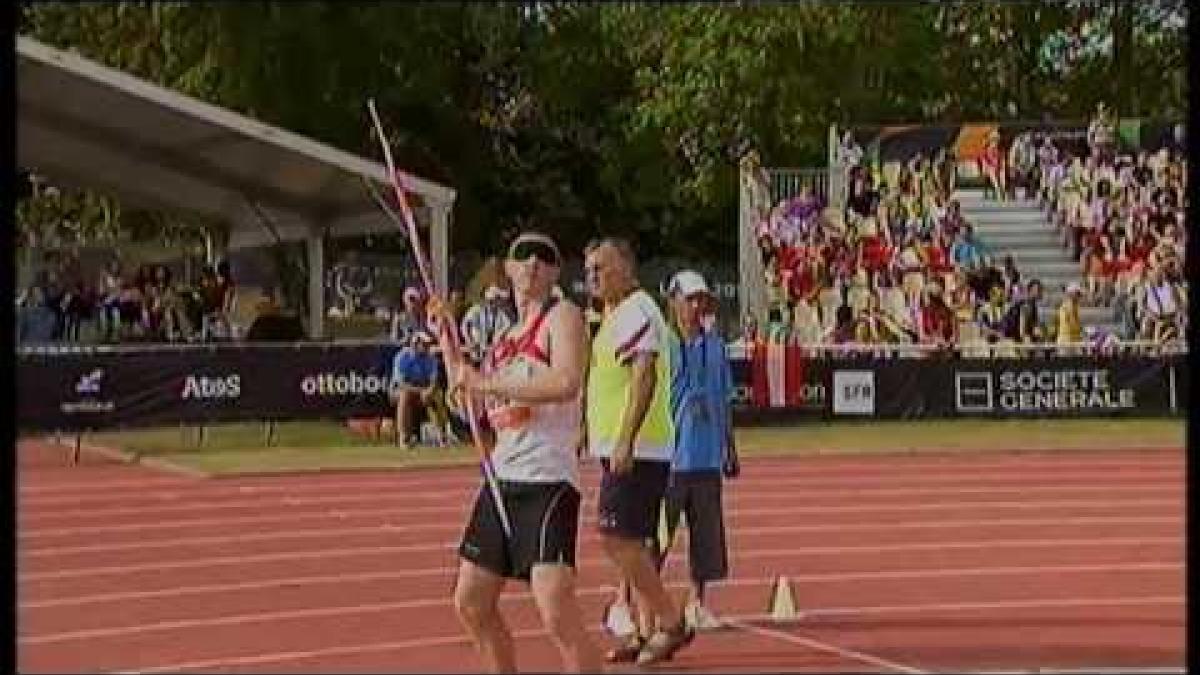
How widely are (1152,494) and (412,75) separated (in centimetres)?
830

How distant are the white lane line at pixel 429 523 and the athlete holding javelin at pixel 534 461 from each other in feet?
19.8

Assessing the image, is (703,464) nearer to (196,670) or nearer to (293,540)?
(196,670)

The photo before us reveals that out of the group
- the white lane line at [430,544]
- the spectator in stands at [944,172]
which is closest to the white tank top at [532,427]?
the white lane line at [430,544]

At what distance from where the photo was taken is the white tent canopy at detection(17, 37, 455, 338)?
890 centimetres

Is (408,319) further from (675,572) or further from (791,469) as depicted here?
(675,572)

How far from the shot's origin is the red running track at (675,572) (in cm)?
852

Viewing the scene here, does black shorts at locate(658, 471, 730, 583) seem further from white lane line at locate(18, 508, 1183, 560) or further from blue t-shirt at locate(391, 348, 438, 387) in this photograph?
blue t-shirt at locate(391, 348, 438, 387)

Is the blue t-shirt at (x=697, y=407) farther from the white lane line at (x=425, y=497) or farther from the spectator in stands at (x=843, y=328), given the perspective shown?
the spectator in stands at (x=843, y=328)

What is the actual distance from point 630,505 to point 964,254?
56.6 ft

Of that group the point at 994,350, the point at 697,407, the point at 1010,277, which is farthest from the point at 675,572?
the point at 1010,277

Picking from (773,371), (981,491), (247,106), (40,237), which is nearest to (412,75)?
(247,106)

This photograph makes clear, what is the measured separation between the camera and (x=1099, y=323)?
24750mm

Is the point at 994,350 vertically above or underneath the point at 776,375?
above

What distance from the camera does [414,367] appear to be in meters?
19.8
